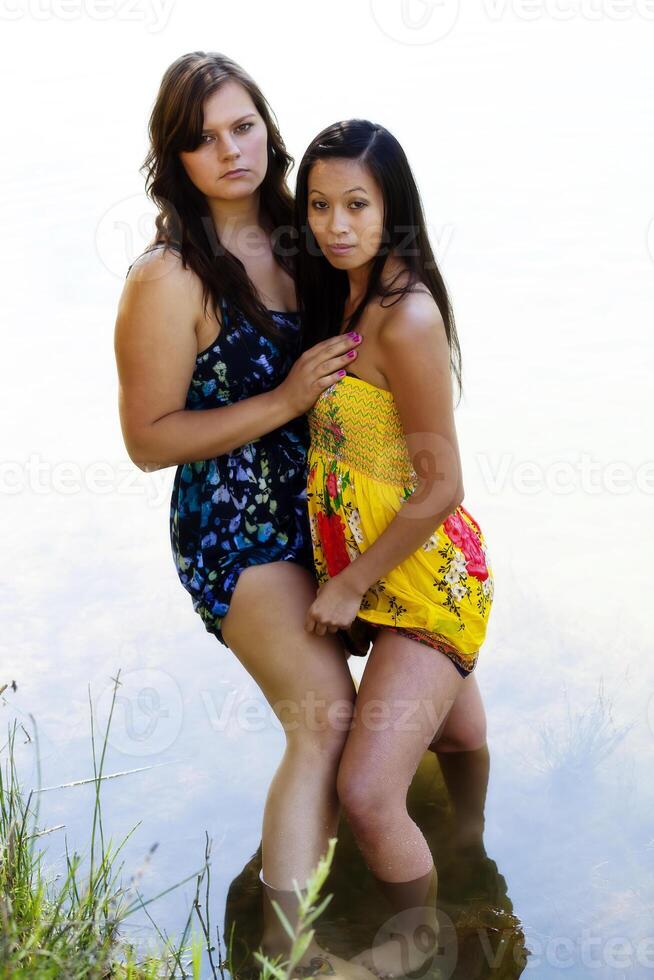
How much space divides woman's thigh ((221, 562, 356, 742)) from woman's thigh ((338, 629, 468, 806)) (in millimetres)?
64

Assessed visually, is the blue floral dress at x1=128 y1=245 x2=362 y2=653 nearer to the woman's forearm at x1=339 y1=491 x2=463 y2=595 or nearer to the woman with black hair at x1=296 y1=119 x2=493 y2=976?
the woman with black hair at x1=296 y1=119 x2=493 y2=976

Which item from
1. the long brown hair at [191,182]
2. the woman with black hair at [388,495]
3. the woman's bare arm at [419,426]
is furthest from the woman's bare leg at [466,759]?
the long brown hair at [191,182]

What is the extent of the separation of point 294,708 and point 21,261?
5626 mm

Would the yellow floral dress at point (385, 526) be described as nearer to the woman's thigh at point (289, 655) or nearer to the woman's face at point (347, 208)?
the woman's thigh at point (289, 655)

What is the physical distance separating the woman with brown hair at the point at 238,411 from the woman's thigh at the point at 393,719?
0.09 m

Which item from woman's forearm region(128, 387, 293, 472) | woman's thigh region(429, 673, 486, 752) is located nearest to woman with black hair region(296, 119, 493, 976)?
woman's forearm region(128, 387, 293, 472)

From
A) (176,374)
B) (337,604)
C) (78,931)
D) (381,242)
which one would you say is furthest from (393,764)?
(381,242)

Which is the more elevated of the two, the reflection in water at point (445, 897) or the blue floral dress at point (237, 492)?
the blue floral dress at point (237, 492)

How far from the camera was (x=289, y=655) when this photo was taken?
8.76 feet

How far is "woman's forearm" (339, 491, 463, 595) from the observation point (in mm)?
2545

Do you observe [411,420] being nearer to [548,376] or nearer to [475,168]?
[548,376]

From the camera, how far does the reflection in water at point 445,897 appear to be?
2.66 m

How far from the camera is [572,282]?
662 centimetres

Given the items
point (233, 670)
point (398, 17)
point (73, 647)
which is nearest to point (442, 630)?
point (233, 670)
